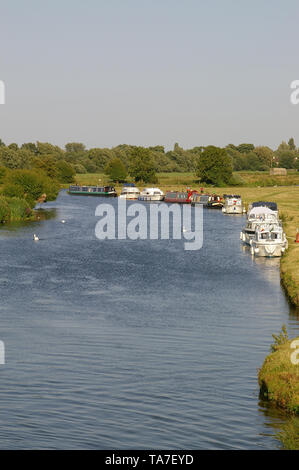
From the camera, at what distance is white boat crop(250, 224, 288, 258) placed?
74.0 metres

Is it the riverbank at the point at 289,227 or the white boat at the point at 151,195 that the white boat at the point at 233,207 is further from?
the white boat at the point at 151,195

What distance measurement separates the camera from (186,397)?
3206 centimetres

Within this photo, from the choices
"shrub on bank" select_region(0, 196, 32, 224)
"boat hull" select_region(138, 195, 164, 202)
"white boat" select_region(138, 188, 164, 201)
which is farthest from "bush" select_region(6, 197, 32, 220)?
"white boat" select_region(138, 188, 164, 201)

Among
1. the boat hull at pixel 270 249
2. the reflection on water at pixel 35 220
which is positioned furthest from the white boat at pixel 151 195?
the boat hull at pixel 270 249

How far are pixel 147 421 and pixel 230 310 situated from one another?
22014 millimetres

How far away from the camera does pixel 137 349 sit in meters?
40.2

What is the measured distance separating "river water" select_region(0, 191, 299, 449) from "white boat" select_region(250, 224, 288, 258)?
2033 millimetres

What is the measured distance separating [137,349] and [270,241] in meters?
37.1

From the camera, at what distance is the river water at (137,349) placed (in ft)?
93.0

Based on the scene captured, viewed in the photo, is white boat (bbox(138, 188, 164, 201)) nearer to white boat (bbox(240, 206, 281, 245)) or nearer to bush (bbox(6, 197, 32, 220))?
bush (bbox(6, 197, 32, 220))

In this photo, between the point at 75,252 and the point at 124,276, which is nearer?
the point at 124,276

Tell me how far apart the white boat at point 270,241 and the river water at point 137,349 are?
2.03 meters
